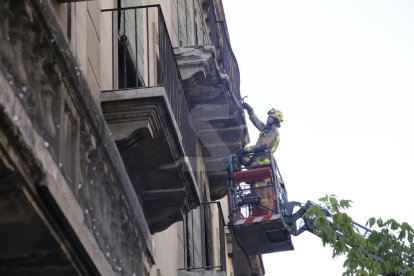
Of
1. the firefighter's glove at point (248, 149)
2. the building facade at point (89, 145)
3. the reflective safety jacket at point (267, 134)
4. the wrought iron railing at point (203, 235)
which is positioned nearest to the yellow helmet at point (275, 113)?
the reflective safety jacket at point (267, 134)

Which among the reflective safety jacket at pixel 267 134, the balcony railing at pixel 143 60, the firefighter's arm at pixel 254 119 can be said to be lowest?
the balcony railing at pixel 143 60

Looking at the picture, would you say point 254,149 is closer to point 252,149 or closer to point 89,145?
point 252,149

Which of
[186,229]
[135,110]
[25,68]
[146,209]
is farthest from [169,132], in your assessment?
[186,229]

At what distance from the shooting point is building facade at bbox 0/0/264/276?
6.83 metres

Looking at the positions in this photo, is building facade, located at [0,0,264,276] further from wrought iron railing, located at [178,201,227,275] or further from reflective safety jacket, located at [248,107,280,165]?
reflective safety jacket, located at [248,107,280,165]

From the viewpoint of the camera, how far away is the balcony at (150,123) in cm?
1079

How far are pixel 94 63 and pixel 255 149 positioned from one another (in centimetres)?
1380

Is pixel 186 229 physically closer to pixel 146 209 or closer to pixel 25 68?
pixel 146 209

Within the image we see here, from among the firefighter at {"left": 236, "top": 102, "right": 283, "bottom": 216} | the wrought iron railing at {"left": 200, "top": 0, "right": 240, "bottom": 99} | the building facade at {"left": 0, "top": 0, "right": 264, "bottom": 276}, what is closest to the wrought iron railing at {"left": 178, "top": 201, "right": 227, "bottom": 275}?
the building facade at {"left": 0, "top": 0, "right": 264, "bottom": 276}

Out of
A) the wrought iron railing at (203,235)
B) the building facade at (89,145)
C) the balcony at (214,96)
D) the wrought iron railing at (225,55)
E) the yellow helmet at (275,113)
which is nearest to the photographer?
the building facade at (89,145)

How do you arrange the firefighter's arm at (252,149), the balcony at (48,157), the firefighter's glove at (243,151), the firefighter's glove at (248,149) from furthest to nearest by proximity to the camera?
the firefighter's glove at (248,149)
the firefighter's arm at (252,149)
the firefighter's glove at (243,151)
the balcony at (48,157)

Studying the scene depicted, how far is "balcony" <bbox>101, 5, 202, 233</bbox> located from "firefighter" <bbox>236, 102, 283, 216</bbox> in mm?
9399

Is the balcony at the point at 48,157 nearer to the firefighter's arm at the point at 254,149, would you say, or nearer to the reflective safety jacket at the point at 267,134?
the firefighter's arm at the point at 254,149

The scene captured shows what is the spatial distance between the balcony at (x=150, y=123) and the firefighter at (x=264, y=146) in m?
9.40
